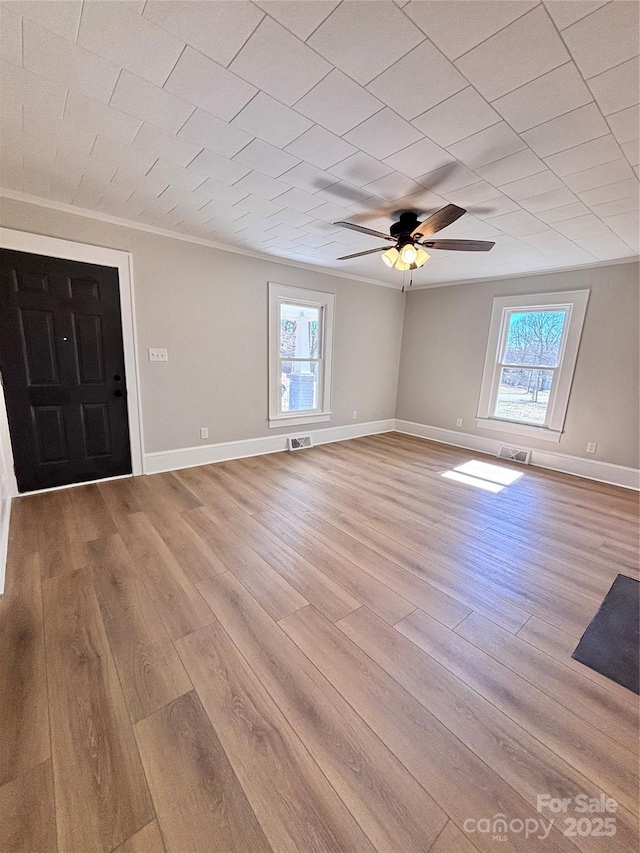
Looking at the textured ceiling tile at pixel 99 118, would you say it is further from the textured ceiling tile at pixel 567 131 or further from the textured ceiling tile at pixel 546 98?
the textured ceiling tile at pixel 567 131

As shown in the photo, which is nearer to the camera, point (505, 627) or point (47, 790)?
point (47, 790)

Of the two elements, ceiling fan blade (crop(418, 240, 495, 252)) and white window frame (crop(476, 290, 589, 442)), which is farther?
white window frame (crop(476, 290, 589, 442))

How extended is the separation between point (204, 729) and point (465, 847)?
89 centimetres

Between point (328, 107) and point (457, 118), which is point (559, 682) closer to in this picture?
point (457, 118)

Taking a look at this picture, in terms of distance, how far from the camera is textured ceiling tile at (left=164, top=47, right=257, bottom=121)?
1.39m

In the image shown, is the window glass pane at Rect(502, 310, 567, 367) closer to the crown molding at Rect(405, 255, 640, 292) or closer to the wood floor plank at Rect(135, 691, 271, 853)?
the crown molding at Rect(405, 255, 640, 292)

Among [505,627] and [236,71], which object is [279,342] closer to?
[236,71]

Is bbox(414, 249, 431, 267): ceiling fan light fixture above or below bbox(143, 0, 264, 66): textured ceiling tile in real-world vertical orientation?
below

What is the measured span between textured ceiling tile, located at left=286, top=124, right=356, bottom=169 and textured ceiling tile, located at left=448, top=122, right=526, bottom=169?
60cm

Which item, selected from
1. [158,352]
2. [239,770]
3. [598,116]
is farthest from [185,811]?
[158,352]

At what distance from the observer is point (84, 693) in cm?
134

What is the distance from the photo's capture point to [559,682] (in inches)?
57.7

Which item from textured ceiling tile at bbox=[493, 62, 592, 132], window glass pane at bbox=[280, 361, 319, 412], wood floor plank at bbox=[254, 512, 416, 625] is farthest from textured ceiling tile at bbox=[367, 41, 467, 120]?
window glass pane at bbox=[280, 361, 319, 412]

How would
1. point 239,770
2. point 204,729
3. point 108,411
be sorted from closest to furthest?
1. point 239,770
2. point 204,729
3. point 108,411
